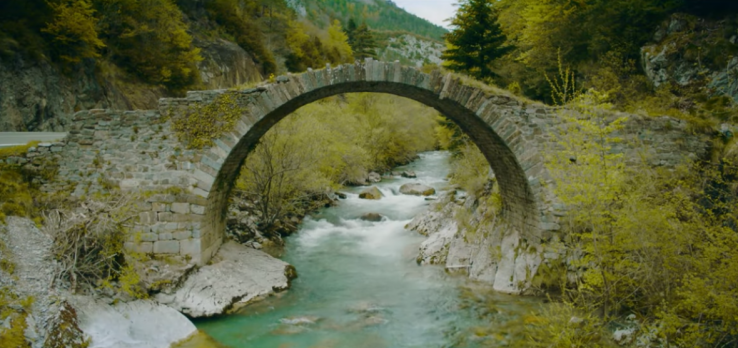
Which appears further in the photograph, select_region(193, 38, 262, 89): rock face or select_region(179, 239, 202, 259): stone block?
select_region(193, 38, 262, 89): rock face

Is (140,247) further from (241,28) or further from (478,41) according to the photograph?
(241,28)

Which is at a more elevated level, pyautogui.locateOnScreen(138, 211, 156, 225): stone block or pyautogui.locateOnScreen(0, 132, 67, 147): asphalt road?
pyautogui.locateOnScreen(0, 132, 67, 147): asphalt road

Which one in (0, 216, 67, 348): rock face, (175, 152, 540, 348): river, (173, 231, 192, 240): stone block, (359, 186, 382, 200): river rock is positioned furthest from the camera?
(359, 186, 382, 200): river rock

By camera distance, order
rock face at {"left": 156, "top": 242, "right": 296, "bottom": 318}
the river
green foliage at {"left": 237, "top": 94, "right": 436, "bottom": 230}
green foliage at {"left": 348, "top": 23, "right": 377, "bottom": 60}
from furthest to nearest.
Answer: green foliage at {"left": 348, "top": 23, "right": 377, "bottom": 60} → green foliage at {"left": 237, "top": 94, "right": 436, "bottom": 230} → rock face at {"left": 156, "top": 242, "right": 296, "bottom": 318} → the river

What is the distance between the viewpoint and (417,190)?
1897 cm

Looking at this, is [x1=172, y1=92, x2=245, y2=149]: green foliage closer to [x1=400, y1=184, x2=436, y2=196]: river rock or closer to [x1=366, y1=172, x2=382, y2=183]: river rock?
[x1=400, y1=184, x2=436, y2=196]: river rock

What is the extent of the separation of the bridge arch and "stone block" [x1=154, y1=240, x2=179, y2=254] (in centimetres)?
44

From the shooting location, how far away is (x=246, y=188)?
12.6m

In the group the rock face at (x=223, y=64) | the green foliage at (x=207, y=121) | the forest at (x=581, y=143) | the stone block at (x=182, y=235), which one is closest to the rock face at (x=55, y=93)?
the forest at (x=581, y=143)

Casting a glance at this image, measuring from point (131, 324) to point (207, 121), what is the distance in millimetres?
3541

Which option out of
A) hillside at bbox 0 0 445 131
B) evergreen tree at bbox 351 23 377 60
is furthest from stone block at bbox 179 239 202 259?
evergreen tree at bbox 351 23 377 60

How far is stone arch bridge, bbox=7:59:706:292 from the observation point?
738 centimetres

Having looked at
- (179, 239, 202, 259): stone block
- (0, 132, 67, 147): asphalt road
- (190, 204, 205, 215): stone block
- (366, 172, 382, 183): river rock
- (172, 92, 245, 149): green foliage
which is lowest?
(366, 172, 382, 183): river rock

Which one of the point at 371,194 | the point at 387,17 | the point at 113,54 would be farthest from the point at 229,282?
the point at 387,17
